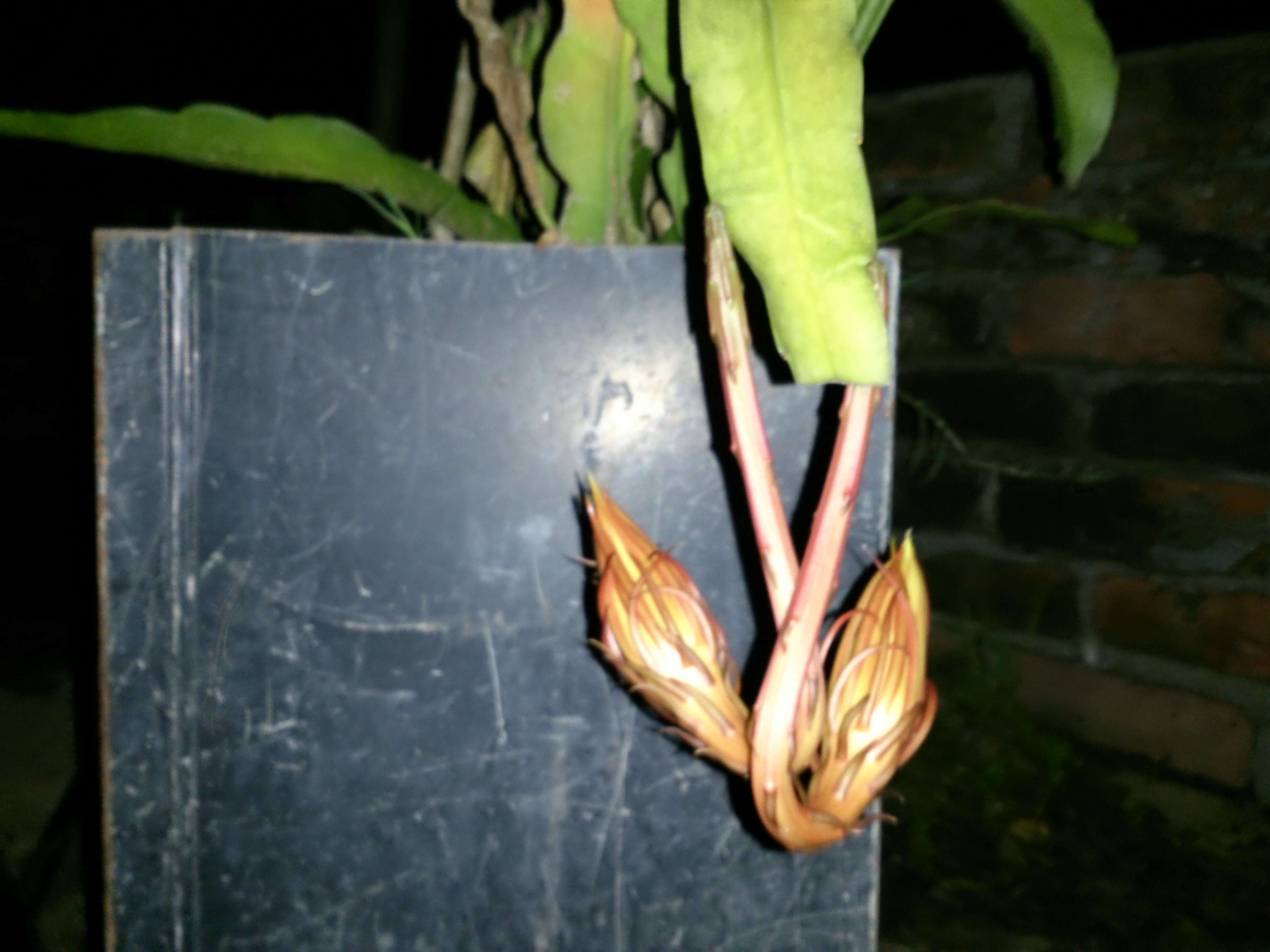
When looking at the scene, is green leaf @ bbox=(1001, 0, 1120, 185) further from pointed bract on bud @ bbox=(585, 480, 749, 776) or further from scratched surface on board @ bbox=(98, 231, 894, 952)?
pointed bract on bud @ bbox=(585, 480, 749, 776)

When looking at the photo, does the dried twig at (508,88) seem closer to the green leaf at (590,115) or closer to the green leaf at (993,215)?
the green leaf at (590,115)

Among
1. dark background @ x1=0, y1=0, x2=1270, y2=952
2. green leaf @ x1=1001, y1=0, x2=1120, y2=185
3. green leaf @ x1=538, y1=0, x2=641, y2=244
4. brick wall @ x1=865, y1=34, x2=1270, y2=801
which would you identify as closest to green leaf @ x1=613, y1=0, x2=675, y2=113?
green leaf @ x1=538, y1=0, x2=641, y2=244

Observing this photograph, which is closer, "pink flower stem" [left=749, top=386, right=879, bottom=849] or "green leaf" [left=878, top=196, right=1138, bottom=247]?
"pink flower stem" [left=749, top=386, right=879, bottom=849]

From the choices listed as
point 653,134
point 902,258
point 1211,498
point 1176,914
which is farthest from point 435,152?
point 1176,914

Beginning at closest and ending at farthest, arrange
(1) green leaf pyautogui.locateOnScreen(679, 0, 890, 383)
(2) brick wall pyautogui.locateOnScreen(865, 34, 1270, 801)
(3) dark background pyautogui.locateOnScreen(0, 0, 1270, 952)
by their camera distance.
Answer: (1) green leaf pyautogui.locateOnScreen(679, 0, 890, 383) < (2) brick wall pyautogui.locateOnScreen(865, 34, 1270, 801) < (3) dark background pyautogui.locateOnScreen(0, 0, 1270, 952)

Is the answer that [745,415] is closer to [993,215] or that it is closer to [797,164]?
[797,164]

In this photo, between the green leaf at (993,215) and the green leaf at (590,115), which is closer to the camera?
the green leaf at (590,115)

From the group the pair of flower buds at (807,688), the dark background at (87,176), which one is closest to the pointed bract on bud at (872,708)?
the pair of flower buds at (807,688)
